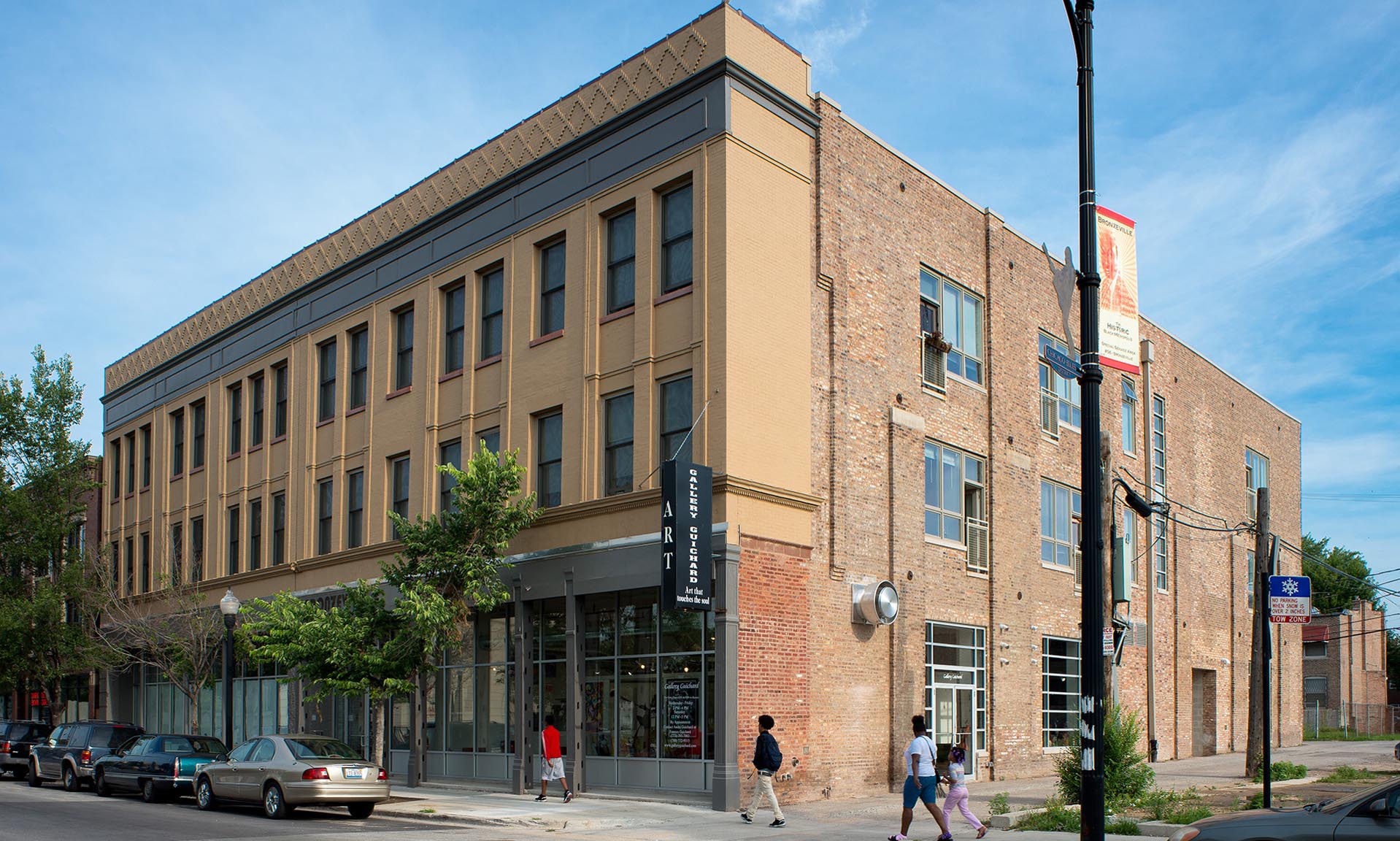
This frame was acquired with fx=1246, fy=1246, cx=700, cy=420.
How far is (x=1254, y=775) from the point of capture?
2578cm

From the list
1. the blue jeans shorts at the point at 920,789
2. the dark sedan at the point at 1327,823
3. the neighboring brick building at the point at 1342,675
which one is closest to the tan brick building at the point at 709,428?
the blue jeans shorts at the point at 920,789

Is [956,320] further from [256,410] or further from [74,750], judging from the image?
[74,750]

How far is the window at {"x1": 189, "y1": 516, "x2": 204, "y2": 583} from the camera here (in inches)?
1497

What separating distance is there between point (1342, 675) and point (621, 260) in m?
58.9

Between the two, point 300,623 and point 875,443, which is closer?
point 300,623

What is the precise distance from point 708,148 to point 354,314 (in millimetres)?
13253

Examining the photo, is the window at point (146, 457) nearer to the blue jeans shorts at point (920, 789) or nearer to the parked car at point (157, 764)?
the parked car at point (157, 764)

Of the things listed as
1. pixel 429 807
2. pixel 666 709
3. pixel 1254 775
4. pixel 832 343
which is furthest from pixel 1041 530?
pixel 429 807

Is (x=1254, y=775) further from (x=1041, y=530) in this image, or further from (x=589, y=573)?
(x=589, y=573)

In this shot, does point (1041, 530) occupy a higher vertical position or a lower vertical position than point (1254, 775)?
higher

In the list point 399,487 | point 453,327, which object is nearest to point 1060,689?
point 399,487

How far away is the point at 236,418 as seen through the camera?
38.0 m

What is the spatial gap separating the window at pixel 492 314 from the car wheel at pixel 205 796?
10.3m

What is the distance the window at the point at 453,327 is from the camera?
2869 cm
